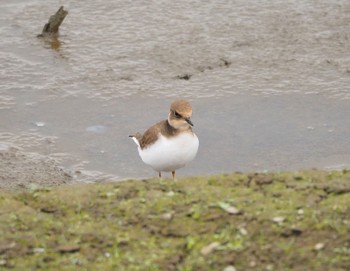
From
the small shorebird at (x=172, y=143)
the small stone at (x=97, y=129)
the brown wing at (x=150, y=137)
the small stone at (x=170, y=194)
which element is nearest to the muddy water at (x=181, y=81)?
the small stone at (x=97, y=129)

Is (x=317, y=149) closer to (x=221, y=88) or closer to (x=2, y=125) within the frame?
(x=221, y=88)

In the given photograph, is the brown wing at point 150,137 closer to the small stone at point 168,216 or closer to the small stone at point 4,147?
the small stone at point 4,147

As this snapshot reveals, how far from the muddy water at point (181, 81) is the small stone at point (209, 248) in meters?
3.25

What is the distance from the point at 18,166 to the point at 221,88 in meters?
2.54

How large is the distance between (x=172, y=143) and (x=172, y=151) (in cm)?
9

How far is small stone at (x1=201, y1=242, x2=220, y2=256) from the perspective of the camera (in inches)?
203

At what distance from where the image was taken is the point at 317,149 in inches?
345

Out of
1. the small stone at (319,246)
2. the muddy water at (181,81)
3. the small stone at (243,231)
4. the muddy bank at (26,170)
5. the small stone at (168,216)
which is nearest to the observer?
the small stone at (319,246)

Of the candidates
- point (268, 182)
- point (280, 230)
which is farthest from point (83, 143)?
point (280, 230)

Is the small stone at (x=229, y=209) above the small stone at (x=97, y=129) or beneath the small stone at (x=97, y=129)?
beneath

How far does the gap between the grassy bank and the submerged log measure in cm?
518

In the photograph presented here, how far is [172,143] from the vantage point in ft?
25.6

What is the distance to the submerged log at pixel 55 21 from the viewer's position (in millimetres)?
11117

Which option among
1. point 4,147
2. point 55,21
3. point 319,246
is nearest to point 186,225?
point 319,246
